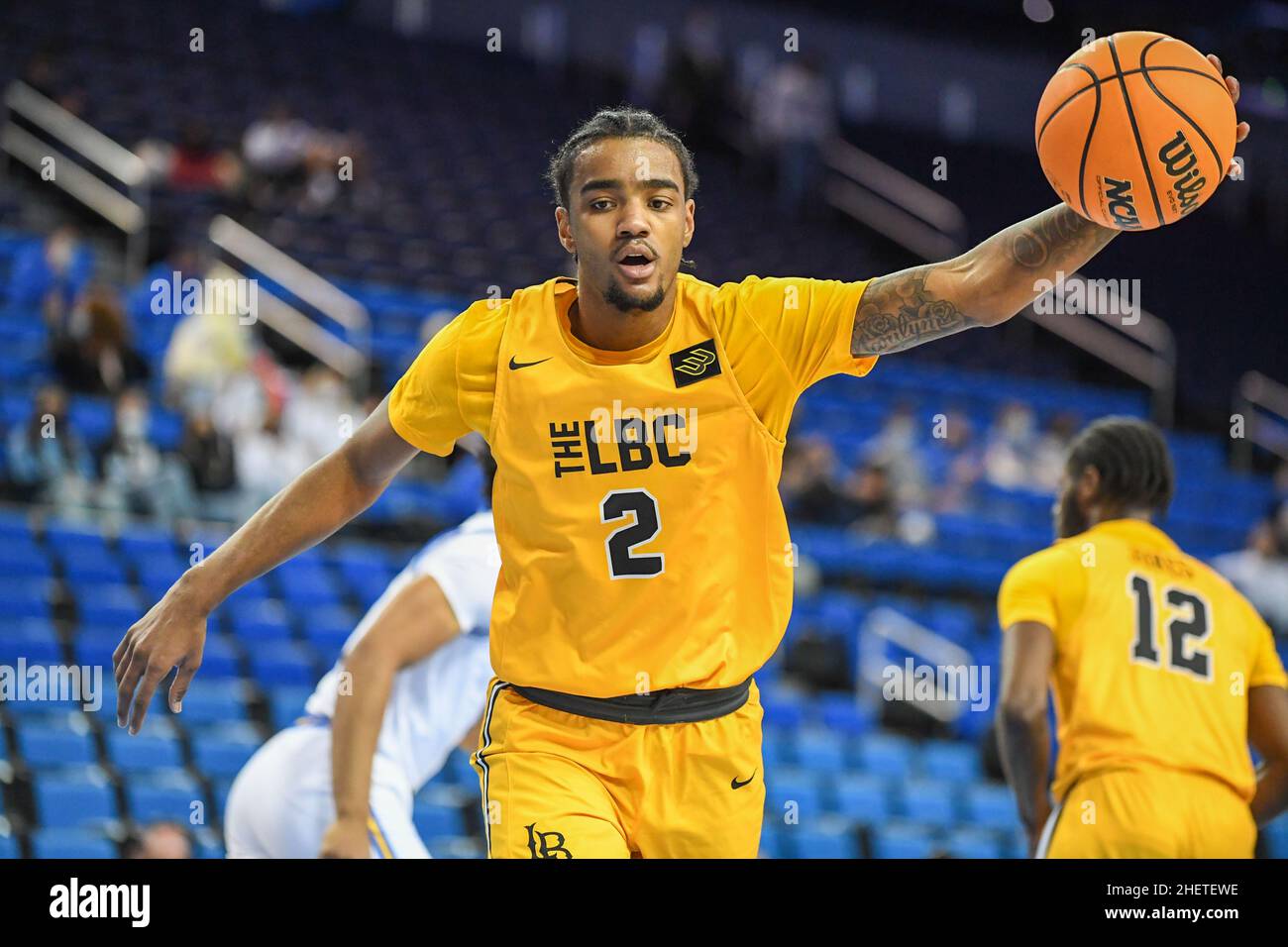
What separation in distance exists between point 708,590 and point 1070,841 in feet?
4.97

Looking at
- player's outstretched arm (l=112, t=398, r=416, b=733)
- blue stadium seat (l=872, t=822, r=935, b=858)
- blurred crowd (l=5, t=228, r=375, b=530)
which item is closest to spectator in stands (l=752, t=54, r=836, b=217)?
Answer: blurred crowd (l=5, t=228, r=375, b=530)

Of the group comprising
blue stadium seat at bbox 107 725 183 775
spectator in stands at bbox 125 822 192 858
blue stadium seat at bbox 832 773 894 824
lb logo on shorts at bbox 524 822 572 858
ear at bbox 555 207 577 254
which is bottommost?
lb logo on shorts at bbox 524 822 572 858

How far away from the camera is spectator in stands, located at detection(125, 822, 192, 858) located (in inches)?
224

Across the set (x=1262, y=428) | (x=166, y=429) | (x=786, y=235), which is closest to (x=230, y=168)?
(x=166, y=429)

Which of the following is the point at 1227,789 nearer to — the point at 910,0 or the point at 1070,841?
the point at 1070,841

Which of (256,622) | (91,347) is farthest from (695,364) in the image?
(91,347)

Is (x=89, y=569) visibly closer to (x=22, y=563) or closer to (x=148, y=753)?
(x=22, y=563)

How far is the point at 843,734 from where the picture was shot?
9961 mm

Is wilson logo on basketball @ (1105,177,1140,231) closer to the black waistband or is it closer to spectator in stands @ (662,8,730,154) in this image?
the black waistband

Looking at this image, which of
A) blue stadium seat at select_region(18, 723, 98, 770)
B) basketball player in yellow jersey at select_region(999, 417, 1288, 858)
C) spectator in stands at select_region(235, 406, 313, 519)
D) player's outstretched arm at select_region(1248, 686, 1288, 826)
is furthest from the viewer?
spectator in stands at select_region(235, 406, 313, 519)

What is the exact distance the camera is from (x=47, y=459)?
897cm

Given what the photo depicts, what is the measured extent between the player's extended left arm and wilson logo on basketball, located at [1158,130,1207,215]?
161mm

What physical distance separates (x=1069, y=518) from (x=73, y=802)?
430cm

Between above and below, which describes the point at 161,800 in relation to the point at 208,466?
below
